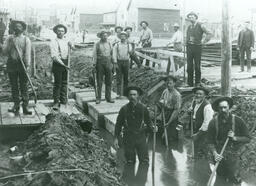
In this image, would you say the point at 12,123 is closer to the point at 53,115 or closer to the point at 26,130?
the point at 26,130

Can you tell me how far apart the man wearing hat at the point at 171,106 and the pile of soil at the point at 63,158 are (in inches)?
62.4

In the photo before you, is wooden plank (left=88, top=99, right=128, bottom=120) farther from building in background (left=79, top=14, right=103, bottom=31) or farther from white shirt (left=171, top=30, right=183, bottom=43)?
building in background (left=79, top=14, right=103, bottom=31)

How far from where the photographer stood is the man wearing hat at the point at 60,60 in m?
9.13

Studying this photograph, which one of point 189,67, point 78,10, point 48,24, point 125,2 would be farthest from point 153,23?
point 189,67

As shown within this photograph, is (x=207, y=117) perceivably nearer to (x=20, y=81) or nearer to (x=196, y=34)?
(x=20, y=81)

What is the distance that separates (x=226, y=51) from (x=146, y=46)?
8761mm

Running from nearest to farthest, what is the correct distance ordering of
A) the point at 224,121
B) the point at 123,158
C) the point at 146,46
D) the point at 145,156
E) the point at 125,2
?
the point at 224,121 < the point at 145,156 < the point at 123,158 < the point at 146,46 < the point at 125,2

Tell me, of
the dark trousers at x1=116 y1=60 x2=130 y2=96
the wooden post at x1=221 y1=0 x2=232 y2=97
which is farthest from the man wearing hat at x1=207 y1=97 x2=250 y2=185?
the dark trousers at x1=116 y1=60 x2=130 y2=96

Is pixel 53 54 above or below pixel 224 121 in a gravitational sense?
above

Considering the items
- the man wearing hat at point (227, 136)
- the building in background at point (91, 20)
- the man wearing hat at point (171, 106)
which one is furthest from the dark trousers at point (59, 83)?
the building in background at point (91, 20)

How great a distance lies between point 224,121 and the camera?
6457mm

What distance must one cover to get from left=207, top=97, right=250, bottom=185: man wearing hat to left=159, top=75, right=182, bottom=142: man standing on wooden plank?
216 cm

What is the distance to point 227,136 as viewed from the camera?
6453 mm

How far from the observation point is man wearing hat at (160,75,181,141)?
870 centimetres
